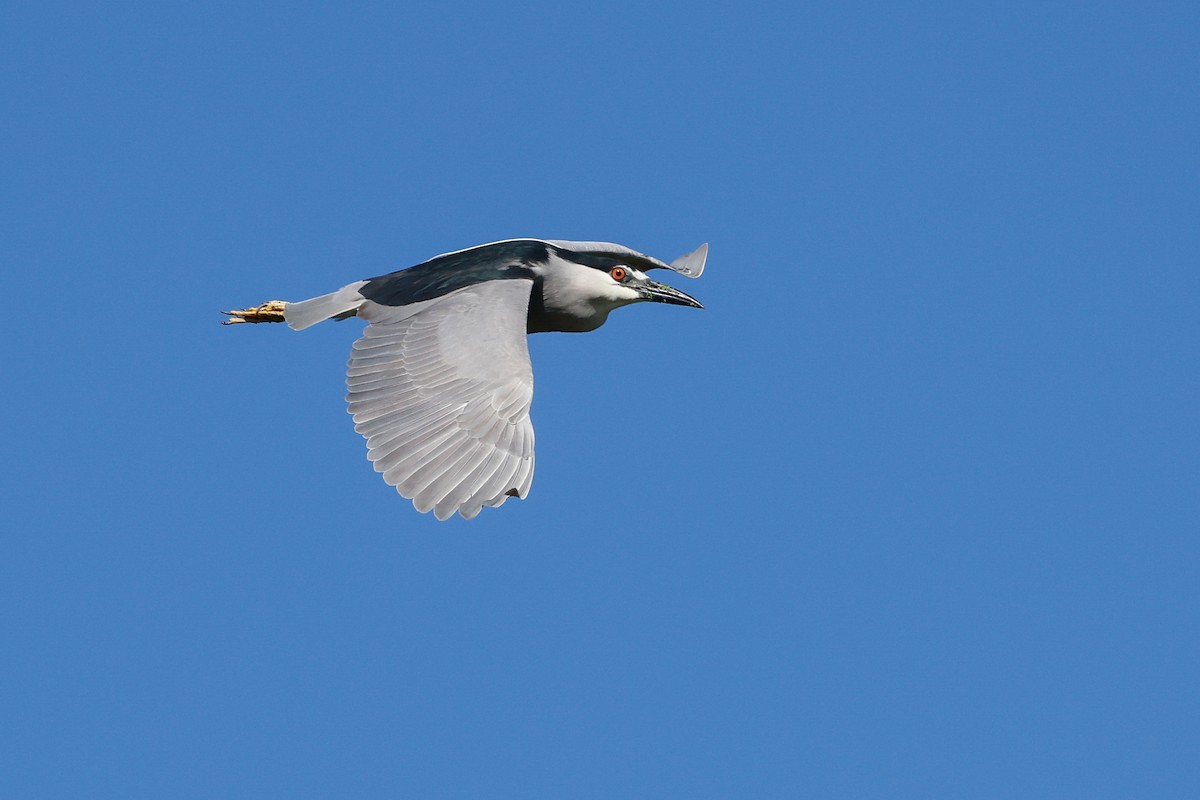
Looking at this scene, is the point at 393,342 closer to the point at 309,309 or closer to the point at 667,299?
the point at 309,309

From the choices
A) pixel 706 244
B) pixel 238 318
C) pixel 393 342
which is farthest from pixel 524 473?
pixel 706 244

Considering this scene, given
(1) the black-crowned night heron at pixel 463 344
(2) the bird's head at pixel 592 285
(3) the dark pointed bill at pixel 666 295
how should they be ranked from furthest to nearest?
(3) the dark pointed bill at pixel 666 295 → (2) the bird's head at pixel 592 285 → (1) the black-crowned night heron at pixel 463 344

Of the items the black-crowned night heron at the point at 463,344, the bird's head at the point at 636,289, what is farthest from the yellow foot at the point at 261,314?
the bird's head at the point at 636,289

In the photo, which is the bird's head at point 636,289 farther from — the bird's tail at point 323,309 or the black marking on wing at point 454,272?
the bird's tail at point 323,309

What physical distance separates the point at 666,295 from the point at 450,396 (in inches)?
141

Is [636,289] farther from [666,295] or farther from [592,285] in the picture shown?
[592,285]

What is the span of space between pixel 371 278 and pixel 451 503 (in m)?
3.39

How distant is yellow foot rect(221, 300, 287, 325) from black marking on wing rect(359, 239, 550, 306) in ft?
4.71

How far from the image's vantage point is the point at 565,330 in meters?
11.8

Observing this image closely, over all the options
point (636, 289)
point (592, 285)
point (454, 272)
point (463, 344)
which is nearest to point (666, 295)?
point (636, 289)

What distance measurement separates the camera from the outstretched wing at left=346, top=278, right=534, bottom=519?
8.44 meters

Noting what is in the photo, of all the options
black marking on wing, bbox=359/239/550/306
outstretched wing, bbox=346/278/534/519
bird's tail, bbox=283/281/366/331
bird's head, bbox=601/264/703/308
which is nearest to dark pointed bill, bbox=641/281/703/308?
bird's head, bbox=601/264/703/308

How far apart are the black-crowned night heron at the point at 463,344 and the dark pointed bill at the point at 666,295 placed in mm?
12

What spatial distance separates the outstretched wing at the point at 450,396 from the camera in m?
8.44
